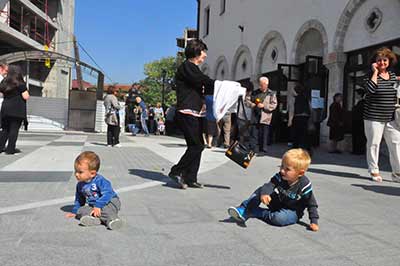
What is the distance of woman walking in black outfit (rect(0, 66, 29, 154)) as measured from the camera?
331 inches

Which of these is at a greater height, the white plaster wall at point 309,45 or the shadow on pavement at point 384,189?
the white plaster wall at point 309,45

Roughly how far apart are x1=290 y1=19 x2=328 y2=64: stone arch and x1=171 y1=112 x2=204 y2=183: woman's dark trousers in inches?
385

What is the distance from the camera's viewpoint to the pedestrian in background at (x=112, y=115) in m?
11.4

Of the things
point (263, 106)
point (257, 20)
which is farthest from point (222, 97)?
point (257, 20)

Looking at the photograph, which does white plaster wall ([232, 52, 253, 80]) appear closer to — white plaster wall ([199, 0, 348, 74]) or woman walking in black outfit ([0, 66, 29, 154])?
white plaster wall ([199, 0, 348, 74])

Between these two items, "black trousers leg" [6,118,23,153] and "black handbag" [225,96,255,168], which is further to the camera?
"black trousers leg" [6,118,23,153]

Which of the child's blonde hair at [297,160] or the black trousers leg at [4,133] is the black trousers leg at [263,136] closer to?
the black trousers leg at [4,133]

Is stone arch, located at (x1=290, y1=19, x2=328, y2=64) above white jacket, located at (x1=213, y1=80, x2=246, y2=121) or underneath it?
above

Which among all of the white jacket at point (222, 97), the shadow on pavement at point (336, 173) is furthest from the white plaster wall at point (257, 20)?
the white jacket at point (222, 97)

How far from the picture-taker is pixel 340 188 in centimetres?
589

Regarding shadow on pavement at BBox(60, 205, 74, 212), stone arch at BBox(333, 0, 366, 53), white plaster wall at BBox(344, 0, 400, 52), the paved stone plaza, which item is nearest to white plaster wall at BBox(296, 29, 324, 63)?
stone arch at BBox(333, 0, 366, 53)

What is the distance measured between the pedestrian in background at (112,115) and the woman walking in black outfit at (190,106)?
20.3ft

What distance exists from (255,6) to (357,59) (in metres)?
8.88

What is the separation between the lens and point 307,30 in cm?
1545
